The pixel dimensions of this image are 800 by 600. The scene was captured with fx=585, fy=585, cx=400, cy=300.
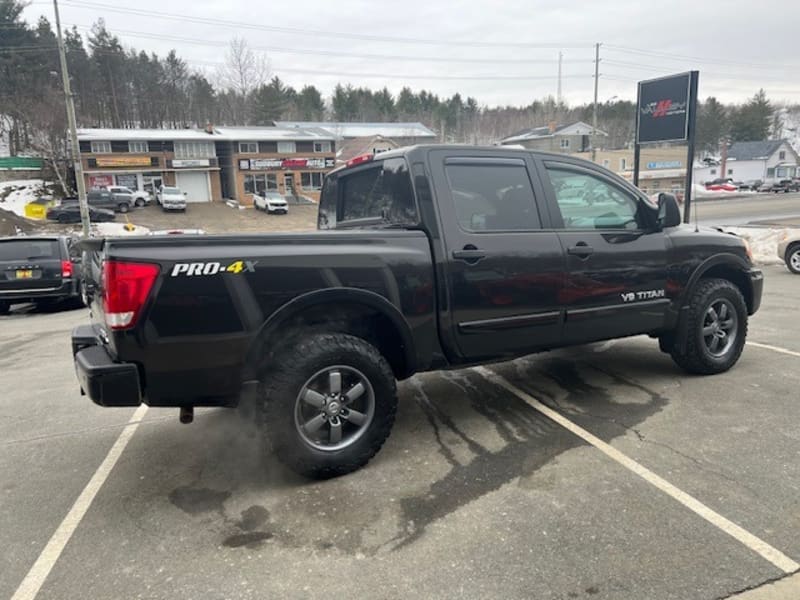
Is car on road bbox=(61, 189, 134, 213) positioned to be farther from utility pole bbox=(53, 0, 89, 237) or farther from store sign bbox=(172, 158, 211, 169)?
utility pole bbox=(53, 0, 89, 237)

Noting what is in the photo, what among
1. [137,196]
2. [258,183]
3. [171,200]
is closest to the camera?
[171,200]

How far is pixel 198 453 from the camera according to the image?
3965 mm

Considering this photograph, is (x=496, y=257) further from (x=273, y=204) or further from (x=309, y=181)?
(x=309, y=181)

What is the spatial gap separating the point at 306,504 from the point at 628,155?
69.9 metres

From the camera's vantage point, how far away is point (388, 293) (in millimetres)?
3564

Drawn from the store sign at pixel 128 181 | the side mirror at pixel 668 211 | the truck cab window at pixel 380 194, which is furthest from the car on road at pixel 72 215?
the side mirror at pixel 668 211

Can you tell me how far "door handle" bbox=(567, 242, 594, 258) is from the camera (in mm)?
4179

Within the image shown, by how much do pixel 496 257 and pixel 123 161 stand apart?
51.8m

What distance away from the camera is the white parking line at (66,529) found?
2.58 metres

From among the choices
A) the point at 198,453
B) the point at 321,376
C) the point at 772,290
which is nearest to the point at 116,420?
the point at 198,453

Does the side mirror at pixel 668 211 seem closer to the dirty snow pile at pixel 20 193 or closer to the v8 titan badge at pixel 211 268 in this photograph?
the v8 titan badge at pixel 211 268

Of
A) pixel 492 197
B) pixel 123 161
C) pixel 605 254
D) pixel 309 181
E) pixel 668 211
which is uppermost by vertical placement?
pixel 123 161

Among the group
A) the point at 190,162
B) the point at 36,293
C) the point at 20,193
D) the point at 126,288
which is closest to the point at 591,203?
the point at 126,288

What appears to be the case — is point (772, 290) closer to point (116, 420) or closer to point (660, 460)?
point (660, 460)
